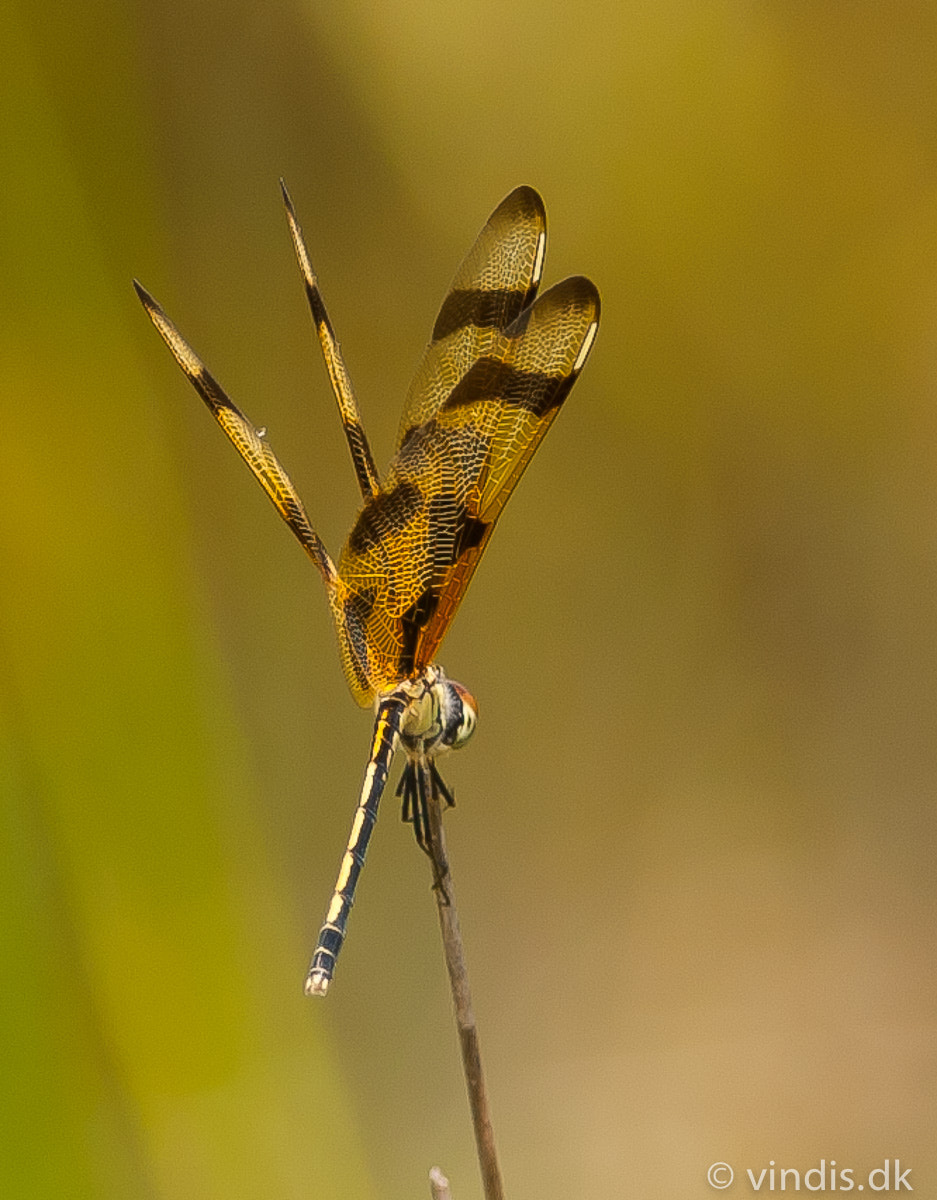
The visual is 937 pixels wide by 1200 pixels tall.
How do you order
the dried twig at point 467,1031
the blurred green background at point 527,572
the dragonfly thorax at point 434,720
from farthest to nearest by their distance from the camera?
the blurred green background at point 527,572 → the dragonfly thorax at point 434,720 → the dried twig at point 467,1031

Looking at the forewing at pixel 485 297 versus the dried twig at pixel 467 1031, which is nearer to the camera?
the dried twig at pixel 467 1031

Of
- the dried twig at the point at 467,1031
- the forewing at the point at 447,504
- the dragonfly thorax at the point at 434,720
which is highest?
the forewing at the point at 447,504

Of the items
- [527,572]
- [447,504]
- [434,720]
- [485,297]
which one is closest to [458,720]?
[434,720]

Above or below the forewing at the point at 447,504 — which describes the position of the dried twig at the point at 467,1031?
below

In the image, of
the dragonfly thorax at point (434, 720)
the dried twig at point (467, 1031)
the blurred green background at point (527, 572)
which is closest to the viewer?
the dried twig at point (467, 1031)

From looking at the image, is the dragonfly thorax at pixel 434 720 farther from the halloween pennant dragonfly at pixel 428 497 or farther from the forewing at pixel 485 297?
the forewing at pixel 485 297

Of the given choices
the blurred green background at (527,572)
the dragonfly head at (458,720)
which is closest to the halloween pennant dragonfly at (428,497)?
the dragonfly head at (458,720)

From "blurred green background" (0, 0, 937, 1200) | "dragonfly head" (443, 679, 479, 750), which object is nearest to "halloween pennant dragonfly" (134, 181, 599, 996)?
"dragonfly head" (443, 679, 479, 750)
